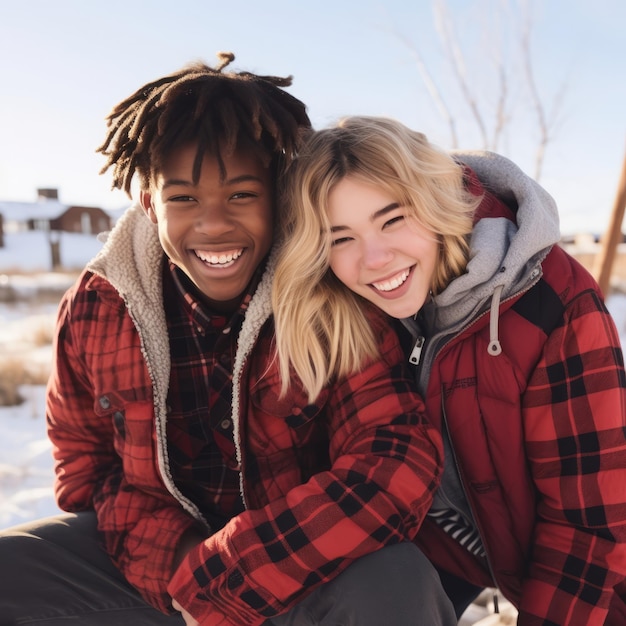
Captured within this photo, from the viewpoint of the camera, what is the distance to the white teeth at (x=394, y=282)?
1.77 meters

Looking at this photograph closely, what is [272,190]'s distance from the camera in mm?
1895

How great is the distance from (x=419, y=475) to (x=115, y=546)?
99cm

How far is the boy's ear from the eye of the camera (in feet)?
6.33

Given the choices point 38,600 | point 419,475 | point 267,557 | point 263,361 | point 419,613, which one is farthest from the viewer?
point 263,361

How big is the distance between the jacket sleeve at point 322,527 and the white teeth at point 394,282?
1.10 feet

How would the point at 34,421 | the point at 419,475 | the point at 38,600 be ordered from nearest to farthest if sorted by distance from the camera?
1. the point at 419,475
2. the point at 38,600
3. the point at 34,421

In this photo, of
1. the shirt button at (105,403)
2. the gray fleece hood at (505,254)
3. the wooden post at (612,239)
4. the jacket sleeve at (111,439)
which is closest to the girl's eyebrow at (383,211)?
the gray fleece hood at (505,254)

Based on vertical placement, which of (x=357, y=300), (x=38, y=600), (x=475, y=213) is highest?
(x=475, y=213)

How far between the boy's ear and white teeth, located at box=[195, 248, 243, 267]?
0.77 ft

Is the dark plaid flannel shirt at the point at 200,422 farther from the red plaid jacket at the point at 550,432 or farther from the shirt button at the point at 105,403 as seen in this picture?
the red plaid jacket at the point at 550,432

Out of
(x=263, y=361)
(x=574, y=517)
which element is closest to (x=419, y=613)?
(x=574, y=517)

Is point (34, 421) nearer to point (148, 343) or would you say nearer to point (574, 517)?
point (148, 343)

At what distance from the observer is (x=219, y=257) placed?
1.83 meters

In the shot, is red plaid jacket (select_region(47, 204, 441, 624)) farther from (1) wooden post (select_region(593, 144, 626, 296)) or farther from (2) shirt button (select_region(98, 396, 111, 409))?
(1) wooden post (select_region(593, 144, 626, 296))
